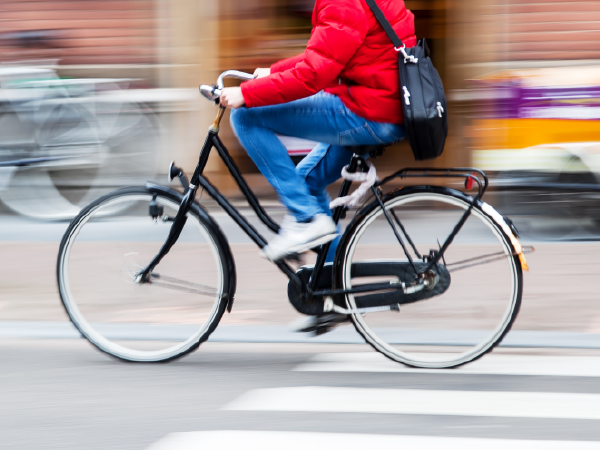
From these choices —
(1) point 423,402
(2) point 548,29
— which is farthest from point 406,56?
(2) point 548,29

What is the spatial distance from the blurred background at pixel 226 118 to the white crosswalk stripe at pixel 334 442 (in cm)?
155

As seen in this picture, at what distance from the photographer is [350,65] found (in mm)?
3729

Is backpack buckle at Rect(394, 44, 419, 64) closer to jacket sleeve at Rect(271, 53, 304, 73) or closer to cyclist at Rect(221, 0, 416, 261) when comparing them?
cyclist at Rect(221, 0, 416, 261)

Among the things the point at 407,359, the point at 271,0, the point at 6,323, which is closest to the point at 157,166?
the point at 271,0

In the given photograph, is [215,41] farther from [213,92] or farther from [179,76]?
[213,92]

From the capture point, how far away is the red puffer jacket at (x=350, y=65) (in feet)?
11.8

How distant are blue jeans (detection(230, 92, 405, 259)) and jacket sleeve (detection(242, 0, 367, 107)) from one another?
0.13 m

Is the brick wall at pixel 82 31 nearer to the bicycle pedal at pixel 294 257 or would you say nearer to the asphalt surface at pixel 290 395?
the asphalt surface at pixel 290 395

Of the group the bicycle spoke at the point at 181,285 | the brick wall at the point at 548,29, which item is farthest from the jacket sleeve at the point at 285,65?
the brick wall at the point at 548,29

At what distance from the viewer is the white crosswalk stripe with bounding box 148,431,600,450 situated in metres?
3.23

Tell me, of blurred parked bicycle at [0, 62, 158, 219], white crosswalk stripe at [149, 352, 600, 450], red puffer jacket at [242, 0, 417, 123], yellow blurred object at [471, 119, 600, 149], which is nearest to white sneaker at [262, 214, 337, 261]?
red puffer jacket at [242, 0, 417, 123]

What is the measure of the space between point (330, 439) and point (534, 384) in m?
1.12

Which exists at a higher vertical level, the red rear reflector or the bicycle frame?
the red rear reflector

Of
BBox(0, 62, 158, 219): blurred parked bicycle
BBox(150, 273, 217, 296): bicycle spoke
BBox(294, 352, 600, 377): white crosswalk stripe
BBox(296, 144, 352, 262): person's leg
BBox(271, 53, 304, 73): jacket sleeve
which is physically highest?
BBox(271, 53, 304, 73): jacket sleeve
